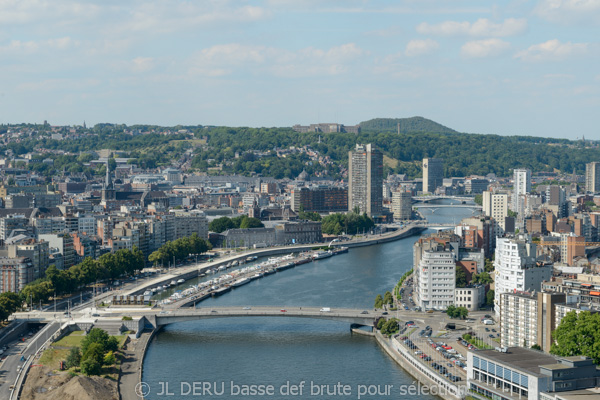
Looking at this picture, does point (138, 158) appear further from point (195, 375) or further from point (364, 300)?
point (195, 375)

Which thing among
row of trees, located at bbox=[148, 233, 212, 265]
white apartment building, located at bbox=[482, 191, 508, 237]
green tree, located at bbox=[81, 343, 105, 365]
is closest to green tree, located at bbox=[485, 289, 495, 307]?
green tree, located at bbox=[81, 343, 105, 365]

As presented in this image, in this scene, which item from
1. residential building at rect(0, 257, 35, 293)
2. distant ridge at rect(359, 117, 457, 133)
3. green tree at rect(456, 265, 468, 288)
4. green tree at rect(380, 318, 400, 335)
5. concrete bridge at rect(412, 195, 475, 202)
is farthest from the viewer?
distant ridge at rect(359, 117, 457, 133)

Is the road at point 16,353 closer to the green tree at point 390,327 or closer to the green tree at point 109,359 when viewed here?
the green tree at point 109,359

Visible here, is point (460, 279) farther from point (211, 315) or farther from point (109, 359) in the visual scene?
point (109, 359)

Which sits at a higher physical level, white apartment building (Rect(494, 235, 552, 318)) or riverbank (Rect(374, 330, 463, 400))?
white apartment building (Rect(494, 235, 552, 318))

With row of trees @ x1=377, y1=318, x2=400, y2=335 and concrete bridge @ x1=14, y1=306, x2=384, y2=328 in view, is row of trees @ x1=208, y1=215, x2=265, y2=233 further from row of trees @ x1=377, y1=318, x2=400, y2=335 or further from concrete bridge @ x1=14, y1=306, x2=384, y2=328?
row of trees @ x1=377, y1=318, x2=400, y2=335

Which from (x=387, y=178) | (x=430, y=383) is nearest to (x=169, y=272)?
(x=430, y=383)

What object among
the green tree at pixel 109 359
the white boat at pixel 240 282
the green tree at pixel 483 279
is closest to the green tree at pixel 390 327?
A: the green tree at pixel 483 279
